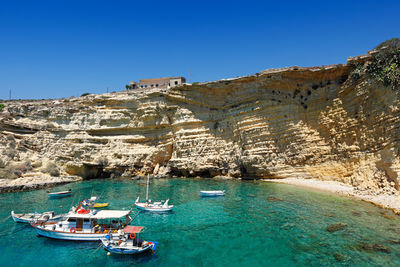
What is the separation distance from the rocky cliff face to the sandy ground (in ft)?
2.79

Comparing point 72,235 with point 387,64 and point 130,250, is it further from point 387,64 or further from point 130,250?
point 387,64

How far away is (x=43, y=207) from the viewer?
21.9 m

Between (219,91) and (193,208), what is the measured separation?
20.8 metres

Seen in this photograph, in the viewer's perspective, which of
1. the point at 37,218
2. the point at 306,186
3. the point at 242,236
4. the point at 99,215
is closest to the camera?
the point at 242,236

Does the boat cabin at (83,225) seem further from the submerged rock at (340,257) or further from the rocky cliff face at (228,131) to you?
the rocky cliff face at (228,131)

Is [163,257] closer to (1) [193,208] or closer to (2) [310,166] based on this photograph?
(1) [193,208]

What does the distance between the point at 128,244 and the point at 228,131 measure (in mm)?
26034

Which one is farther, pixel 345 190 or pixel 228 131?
pixel 228 131

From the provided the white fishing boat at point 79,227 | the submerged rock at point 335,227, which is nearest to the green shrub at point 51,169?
the white fishing boat at point 79,227

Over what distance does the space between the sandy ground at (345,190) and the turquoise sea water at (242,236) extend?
0.97 meters

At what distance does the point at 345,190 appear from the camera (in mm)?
23250

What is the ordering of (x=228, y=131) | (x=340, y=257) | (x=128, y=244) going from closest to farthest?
1. (x=340, y=257)
2. (x=128, y=244)
3. (x=228, y=131)

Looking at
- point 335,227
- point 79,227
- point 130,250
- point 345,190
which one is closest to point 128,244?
point 130,250

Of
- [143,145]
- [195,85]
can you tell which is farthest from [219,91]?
[143,145]
